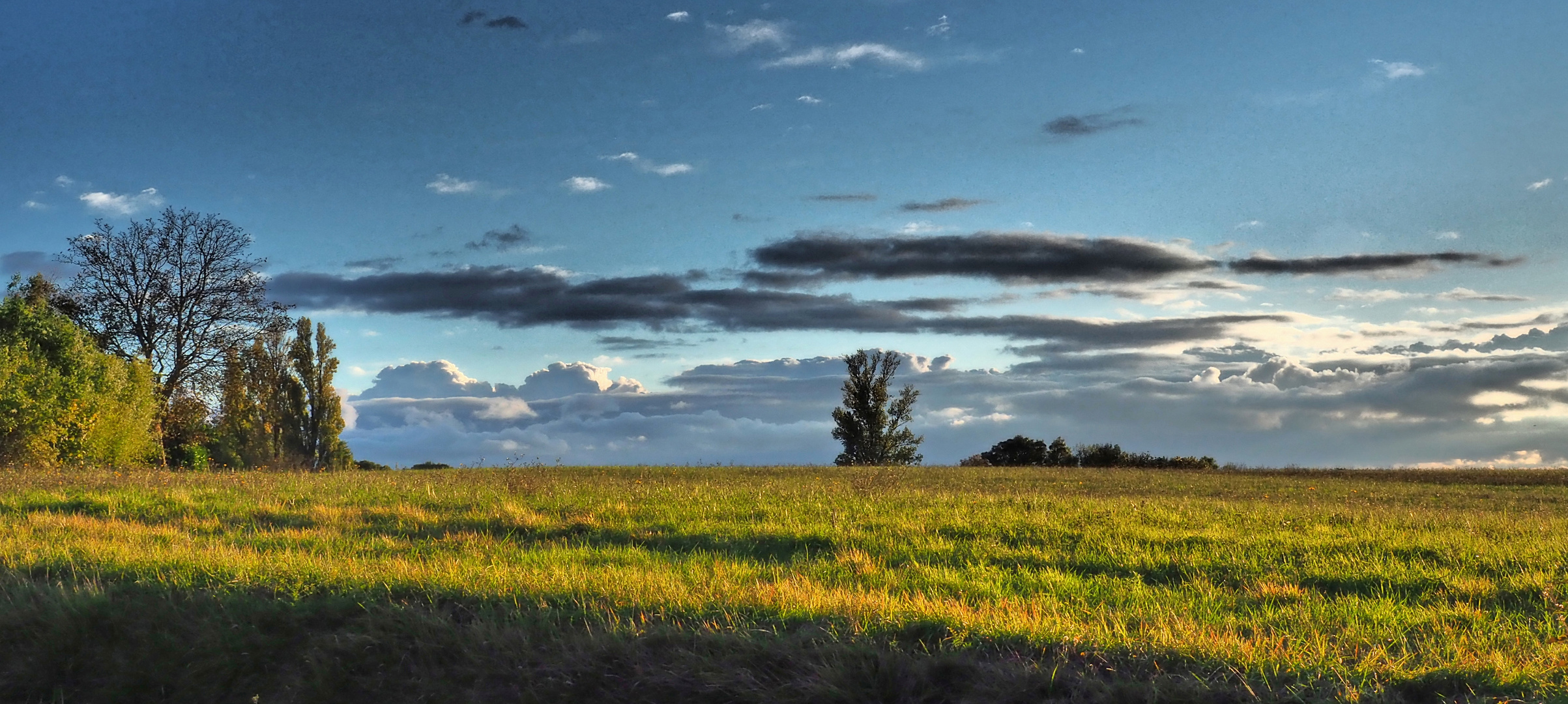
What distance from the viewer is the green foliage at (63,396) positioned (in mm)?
33750

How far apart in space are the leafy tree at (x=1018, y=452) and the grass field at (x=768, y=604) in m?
41.3

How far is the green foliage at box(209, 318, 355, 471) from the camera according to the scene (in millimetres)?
45312

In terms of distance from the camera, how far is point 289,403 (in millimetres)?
45750

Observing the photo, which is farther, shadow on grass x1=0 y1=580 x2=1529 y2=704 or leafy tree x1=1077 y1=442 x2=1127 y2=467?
leafy tree x1=1077 y1=442 x2=1127 y2=467

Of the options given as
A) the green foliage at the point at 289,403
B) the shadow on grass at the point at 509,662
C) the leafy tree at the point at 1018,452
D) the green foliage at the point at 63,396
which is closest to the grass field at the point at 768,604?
the shadow on grass at the point at 509,662

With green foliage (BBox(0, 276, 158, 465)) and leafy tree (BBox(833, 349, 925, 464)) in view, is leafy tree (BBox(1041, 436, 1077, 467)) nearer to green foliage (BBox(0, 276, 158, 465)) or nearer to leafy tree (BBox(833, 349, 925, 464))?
leafy tree (BBox(833, 349, 925, 464))

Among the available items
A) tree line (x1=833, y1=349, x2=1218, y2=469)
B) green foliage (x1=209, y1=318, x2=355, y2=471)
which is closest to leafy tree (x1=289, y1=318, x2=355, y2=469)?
green foliage (x1=209, y1=318, x2=355, y2=471)

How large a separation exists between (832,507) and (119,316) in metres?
44.3

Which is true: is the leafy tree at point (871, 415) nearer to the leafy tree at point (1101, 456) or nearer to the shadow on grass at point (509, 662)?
the leafy tree at point (1101, 456)

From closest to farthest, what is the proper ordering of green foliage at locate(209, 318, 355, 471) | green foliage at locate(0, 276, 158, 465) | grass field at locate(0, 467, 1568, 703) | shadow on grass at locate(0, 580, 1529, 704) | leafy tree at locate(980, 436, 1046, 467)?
shadow on grass at locate(0, 580, 1529, 704) < grass field at locate(0, 467, 1568, 703) < green foliage at locate(0, 276, 158, 465) < green foliage at locate(209, 318, 355, 471) < leafy tree at locate(980, 436, 1046, 467)

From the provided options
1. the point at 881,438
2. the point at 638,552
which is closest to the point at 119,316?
the point at 881,438

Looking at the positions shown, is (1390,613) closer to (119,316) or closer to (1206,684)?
(1206,684)

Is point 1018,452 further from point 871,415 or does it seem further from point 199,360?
point 199,360

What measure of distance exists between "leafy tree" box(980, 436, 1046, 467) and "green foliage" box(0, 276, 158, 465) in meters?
46.3
